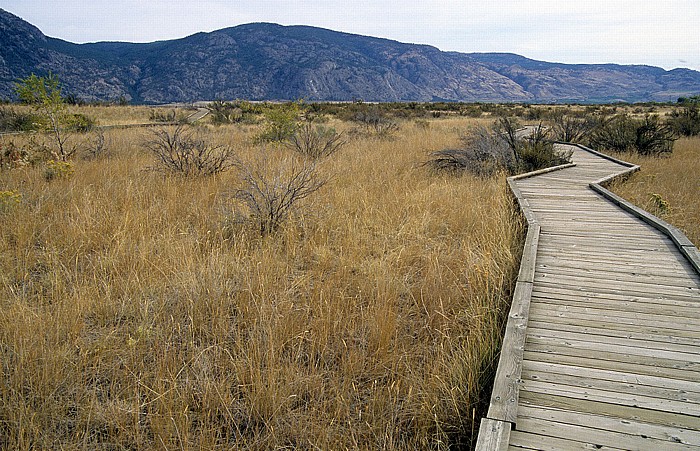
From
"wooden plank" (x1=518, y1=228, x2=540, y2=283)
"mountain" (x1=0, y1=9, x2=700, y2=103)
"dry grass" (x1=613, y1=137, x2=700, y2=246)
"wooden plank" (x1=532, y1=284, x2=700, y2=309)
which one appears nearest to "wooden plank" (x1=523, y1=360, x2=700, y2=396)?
"wooden plank" (x1=532, y1=284, x2=700, y2=309)

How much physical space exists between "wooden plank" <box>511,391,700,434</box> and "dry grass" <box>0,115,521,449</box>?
0.35 meters

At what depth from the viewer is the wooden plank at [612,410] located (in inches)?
88.1

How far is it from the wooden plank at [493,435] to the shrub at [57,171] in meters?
8.14

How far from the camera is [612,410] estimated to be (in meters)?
2.33

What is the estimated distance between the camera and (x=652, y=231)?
219 inches

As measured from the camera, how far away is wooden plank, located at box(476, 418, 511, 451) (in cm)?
202

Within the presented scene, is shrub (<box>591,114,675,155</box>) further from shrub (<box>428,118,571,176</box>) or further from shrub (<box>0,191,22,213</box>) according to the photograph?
shrub (<box>0,191,22,213</box>)

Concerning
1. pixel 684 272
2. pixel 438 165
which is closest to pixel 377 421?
pixel 684 272

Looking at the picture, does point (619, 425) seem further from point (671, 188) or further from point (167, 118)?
point (167, 118)

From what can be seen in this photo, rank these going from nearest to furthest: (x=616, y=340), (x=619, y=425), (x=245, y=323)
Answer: (x=619, y=425)
(x=616, y=340)
(x=245, y=323)

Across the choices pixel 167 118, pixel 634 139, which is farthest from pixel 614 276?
pixel 167 118

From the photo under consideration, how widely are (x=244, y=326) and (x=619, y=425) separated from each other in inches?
105

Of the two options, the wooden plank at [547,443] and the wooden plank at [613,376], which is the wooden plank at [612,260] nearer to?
the wooden plank at [613,376]

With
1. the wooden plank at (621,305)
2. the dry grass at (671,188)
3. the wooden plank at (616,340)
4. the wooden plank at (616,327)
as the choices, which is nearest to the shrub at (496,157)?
the dry grass at (671,188)
